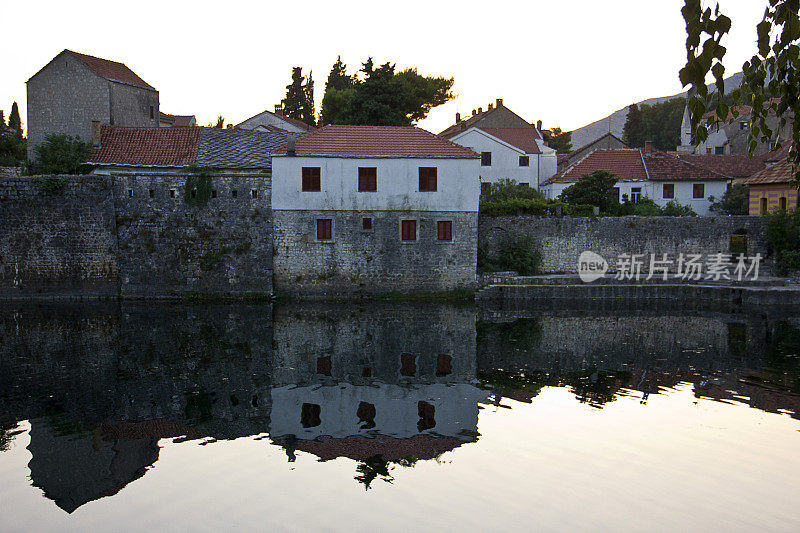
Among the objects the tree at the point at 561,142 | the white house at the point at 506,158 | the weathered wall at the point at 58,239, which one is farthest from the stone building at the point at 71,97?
the tree at the point at 561,142

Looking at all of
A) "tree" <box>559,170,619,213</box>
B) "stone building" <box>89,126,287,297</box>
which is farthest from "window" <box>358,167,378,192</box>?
"tree" <box>559,170,619,213</box>

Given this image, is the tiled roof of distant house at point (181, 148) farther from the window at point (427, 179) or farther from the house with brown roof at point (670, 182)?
the house with brown roof at point (670, 182)

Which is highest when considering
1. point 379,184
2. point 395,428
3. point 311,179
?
point 311,179

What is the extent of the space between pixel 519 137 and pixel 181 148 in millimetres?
23787

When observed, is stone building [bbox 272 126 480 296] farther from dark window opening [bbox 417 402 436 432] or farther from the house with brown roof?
dark window opening [bbox 417 402 436 432]

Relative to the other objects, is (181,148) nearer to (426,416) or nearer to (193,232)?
(193,232)

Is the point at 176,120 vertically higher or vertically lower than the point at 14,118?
lower

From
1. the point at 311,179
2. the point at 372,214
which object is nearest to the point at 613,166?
the point at 372,214

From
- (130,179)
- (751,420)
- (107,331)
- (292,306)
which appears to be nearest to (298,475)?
(751,420)

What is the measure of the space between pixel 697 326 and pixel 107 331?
17716 mm

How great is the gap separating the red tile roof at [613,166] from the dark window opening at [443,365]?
23.3m

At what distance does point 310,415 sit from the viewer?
12.3 metres

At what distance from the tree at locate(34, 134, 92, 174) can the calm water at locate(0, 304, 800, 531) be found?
10168 millimetres

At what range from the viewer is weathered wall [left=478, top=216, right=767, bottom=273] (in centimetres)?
2873
